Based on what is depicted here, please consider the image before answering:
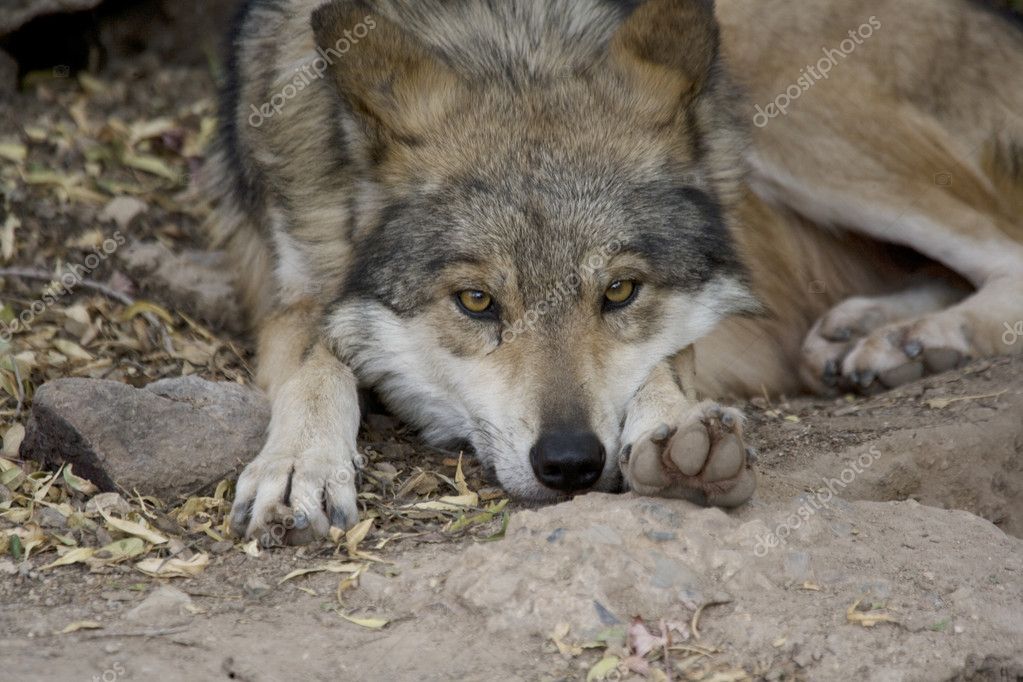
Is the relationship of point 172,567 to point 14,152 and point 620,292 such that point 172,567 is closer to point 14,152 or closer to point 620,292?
point 620,292

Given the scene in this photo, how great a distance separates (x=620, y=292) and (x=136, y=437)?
1545 millimetres

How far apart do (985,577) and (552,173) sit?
1.66 metres

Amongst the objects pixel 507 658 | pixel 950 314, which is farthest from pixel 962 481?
pixel 507 658

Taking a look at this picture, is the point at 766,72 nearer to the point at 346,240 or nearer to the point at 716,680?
the point at 346,240

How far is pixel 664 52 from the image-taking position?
3.83 metres

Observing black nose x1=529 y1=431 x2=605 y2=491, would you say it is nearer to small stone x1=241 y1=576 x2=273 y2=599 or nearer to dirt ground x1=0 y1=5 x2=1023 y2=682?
dirt ground x1=0 y1=5 x2=1023 y2=682

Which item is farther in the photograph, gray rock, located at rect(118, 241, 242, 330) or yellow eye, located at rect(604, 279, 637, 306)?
gray rock, located at rect(118, 241, 242, 330)

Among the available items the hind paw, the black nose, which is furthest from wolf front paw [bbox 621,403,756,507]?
the hind paw

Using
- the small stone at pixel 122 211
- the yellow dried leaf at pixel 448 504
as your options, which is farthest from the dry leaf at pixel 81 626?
the small stone at pixel 122 211

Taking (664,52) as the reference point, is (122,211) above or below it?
below

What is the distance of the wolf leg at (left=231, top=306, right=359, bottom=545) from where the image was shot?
10.9 feet

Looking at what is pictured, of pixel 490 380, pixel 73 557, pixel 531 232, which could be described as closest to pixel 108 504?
pixel 73 557

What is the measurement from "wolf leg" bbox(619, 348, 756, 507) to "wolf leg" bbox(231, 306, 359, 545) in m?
0.84

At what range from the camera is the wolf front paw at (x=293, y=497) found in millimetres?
3297
